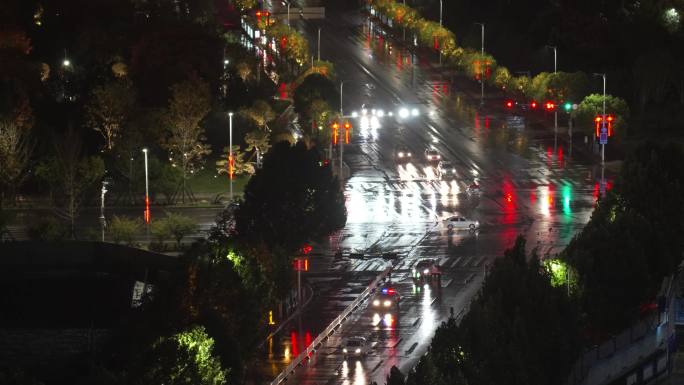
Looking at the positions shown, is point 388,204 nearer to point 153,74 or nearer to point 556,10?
point 153,74

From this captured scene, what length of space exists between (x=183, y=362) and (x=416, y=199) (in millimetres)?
58434

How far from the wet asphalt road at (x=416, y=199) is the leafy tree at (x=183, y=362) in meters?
10.8

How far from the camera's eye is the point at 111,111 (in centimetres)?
11906

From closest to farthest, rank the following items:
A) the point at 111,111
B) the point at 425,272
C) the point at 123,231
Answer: the point at 425,272
the point at 123,231
the point at 111,111

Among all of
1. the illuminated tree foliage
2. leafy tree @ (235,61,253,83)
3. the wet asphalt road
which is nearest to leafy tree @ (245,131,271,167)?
the wet asphalt road

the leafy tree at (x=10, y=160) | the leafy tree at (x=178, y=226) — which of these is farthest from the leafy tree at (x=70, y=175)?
the leafy tree at (x=178, y=226)

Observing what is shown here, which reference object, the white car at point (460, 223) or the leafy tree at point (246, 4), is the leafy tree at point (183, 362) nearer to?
the white car at point (460, 223)

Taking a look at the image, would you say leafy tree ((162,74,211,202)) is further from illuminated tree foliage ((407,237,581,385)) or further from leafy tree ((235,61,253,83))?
illuminated tree foliage ((407,237,581,385))

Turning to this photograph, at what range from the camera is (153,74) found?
129375mm

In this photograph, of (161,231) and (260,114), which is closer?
(161,231)

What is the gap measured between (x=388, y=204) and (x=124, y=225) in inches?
950

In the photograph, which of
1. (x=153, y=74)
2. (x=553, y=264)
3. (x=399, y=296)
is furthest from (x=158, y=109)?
(x=553, y=264)

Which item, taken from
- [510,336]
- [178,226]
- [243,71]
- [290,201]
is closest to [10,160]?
[178,226]

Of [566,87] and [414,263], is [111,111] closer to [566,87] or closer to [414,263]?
[414,263]
